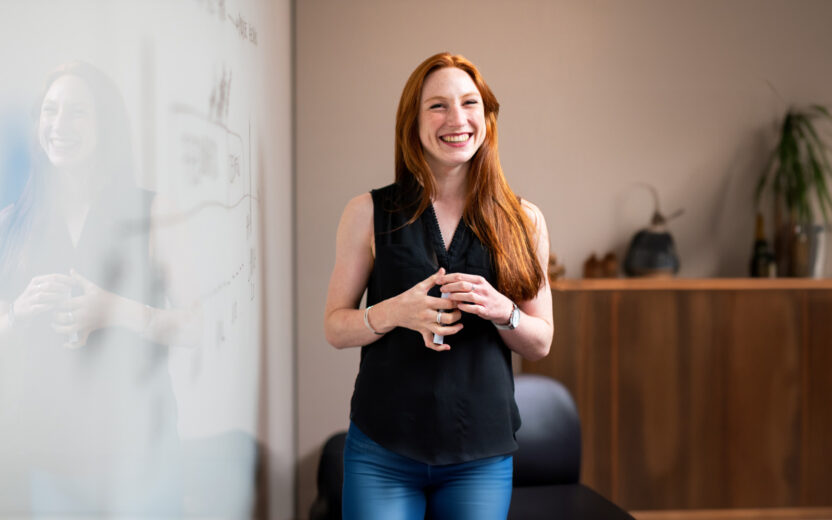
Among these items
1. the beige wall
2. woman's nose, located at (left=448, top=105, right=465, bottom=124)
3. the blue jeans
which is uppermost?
the beige wall

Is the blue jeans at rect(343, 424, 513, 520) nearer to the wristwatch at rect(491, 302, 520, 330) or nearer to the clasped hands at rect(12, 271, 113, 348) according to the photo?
the wristwatch at rect(491, 302, 520, 330)

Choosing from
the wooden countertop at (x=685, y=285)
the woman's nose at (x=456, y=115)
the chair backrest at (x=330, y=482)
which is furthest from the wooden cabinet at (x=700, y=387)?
the woman's nose at (x=456, y=115)

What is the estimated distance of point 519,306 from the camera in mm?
1562

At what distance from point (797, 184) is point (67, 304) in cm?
362

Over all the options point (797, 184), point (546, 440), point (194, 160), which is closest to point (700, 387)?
point (546, 440)

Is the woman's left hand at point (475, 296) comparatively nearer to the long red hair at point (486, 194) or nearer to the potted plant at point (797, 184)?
the long red hair at point (486, 194)

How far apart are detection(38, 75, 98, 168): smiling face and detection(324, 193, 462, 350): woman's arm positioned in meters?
0.78

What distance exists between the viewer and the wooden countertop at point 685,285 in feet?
10.3

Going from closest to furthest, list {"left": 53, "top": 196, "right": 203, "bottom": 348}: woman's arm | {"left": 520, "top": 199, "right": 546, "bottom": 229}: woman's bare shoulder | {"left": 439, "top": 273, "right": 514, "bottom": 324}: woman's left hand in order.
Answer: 1. {"left": 53, "top": 196, "right": 203, "bottom": 348}: woman's arm
2. {"left": 439, "top": 273, "right": 514, "bottom": 324}: woman's left hand
3. {"left": 520, "top": 199, "right": 546, "bottom": 229}: woman's bare shoulder

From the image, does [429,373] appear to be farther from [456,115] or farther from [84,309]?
[84,309]

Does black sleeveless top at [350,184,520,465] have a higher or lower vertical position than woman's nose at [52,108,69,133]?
lower

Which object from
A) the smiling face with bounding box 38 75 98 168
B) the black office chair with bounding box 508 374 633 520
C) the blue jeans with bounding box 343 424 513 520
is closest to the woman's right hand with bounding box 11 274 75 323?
the smiling face with bounding box 38 75 98 168

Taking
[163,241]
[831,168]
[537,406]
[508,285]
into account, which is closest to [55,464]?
[163,241]

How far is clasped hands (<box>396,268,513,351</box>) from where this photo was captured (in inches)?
53.5
